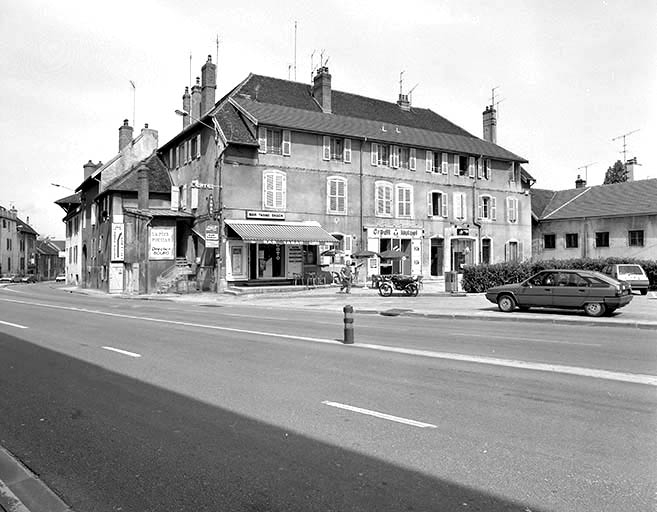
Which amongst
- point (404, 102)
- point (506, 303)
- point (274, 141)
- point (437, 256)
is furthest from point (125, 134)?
point (506, 303)

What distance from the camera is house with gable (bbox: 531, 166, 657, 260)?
43.0 m

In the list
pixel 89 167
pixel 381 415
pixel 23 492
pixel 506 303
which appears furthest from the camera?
pixel 89 167

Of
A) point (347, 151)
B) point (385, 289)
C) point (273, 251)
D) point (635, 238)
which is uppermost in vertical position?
point (347, 151)

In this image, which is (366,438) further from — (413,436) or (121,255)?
(121,255)

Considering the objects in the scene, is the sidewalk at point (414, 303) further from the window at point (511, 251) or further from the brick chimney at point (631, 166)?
the brick chimney at point (631, 166)

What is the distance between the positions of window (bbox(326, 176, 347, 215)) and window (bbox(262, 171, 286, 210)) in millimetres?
3238

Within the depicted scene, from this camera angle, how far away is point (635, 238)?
43.4 m

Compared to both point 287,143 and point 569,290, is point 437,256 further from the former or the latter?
point 569,290

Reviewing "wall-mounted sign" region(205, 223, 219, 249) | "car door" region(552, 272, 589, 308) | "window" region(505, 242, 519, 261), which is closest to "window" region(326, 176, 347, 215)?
"wall-mounted sign" region(205, 223, 219, 249)

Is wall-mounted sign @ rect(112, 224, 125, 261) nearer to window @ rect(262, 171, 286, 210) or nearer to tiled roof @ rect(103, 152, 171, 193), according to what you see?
tiled roof @ rect(103, 152, 171, 193)

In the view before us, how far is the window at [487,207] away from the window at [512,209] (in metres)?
1.39

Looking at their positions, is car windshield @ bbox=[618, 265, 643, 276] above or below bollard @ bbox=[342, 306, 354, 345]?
above

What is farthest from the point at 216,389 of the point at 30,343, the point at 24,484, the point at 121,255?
the point at 121,255

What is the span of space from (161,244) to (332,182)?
11524 mm
